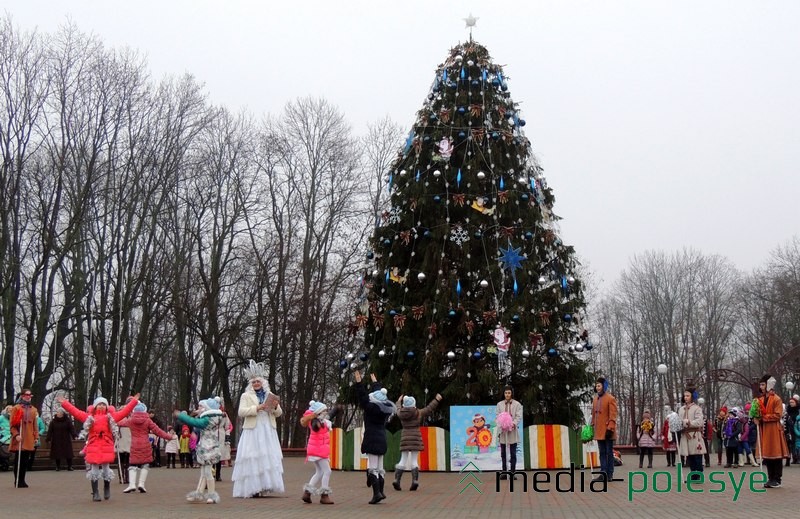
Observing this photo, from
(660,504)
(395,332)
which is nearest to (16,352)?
(395,332)

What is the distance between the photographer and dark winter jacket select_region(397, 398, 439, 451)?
16.7 m

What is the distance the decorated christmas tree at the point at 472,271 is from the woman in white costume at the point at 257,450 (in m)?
9.14

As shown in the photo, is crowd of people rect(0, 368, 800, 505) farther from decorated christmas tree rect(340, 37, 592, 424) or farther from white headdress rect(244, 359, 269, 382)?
decorated christmas tree rect(340, 37, 592, 424)

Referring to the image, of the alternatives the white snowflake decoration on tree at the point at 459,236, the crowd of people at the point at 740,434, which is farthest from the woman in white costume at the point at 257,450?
the white snowflake decoration on tree at the point at 459,236

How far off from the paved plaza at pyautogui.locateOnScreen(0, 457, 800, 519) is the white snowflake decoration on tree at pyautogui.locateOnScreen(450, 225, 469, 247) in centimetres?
767

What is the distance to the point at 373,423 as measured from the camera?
14.4 metres

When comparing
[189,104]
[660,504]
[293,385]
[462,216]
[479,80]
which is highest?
[189,104]

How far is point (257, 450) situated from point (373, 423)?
1861 mm

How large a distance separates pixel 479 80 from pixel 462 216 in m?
3.89

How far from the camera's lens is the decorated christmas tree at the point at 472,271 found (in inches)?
943

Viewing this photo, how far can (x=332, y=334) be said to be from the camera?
140 feet

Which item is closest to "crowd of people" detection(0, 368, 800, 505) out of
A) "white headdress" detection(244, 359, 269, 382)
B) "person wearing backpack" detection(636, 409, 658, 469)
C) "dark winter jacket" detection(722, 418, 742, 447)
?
"white headdress" detection(244, 359, 269, 382)

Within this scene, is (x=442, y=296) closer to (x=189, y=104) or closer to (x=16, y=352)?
(x=189, y=104)

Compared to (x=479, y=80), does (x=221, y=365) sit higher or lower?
lower
